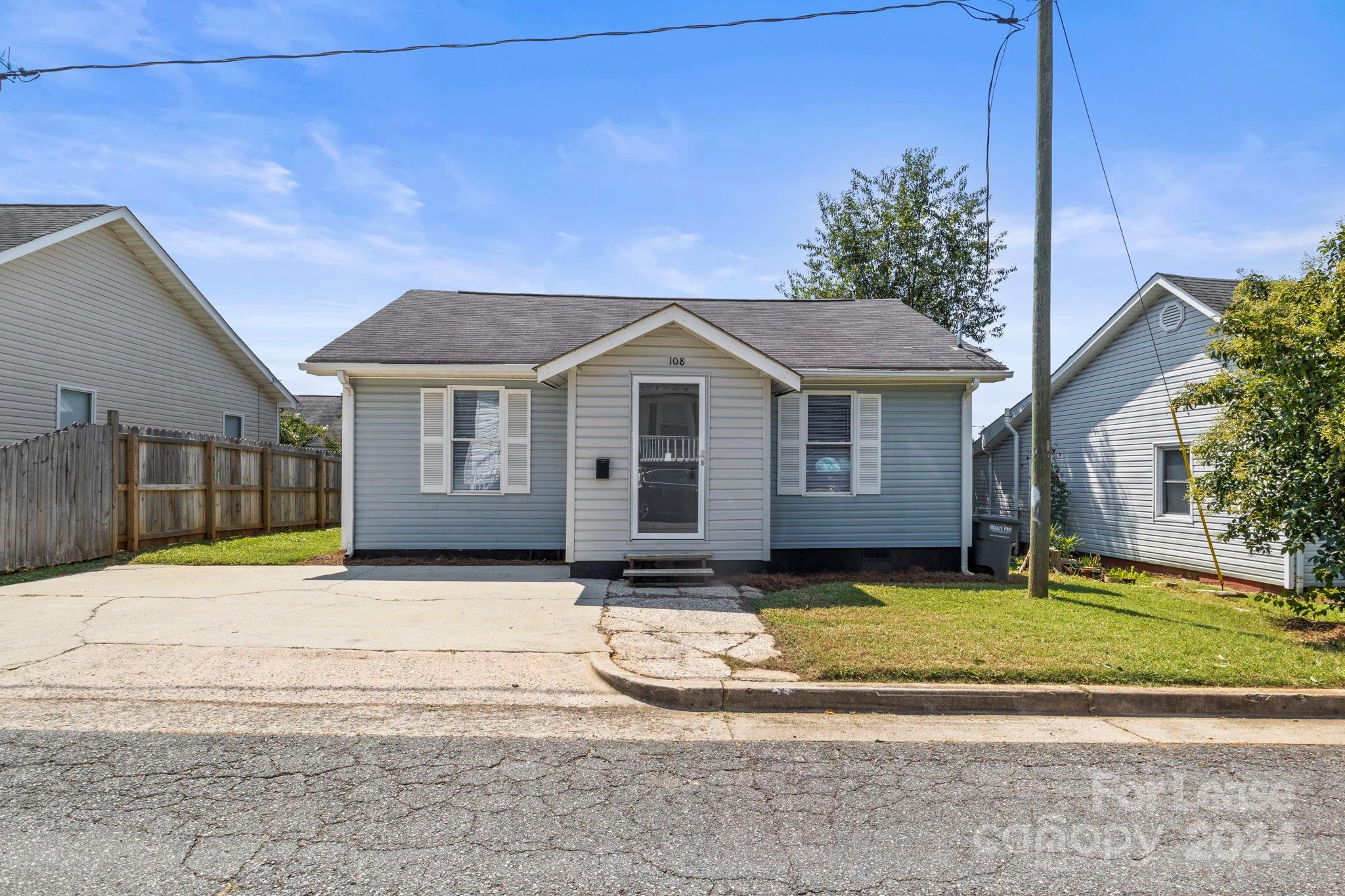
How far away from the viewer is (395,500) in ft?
36.7

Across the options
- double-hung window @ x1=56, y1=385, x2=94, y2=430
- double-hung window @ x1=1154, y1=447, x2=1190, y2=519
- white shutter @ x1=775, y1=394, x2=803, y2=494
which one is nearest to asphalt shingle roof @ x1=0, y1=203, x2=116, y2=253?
double-hung window @ x1=56, y1=385, x2=94, y2=430

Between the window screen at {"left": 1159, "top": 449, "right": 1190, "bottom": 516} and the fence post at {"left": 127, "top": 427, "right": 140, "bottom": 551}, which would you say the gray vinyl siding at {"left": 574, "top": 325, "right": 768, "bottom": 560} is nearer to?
the fence post at {"left": 127, "top": 427, "right": 140, "bottom": 551}

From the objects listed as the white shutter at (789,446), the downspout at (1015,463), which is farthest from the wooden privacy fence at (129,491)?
the downspout at (1015,463)

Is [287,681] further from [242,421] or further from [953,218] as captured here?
[953,218]

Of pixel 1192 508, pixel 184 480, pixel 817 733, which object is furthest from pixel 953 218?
pixel 817 733

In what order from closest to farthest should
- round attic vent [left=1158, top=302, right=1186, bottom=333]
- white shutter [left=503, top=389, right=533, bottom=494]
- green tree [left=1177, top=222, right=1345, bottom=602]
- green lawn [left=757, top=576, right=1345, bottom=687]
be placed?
green lawn [left=757, top=576, right=1345, bottom=687] → green tree [left=1177, top=222, right=1345, bottom=602] → white shutter [left=503, top=389, right=533, bottom=494] → round attic vent [left=1158, top=302, right=1186, bottom=333]

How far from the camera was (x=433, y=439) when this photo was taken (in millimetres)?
11172

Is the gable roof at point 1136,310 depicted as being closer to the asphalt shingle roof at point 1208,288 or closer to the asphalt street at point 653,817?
the asphalt shingle roof at point 1208,288

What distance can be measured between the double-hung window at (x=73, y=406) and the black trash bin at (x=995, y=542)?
604 inches

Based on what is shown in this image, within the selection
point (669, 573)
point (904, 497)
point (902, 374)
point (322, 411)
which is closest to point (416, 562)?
point (669, 573)

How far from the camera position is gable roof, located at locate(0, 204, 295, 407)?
12.7 metres

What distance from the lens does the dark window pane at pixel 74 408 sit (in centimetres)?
1382

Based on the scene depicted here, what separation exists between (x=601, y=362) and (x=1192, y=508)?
9762mm

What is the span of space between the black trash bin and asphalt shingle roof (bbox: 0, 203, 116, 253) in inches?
613
